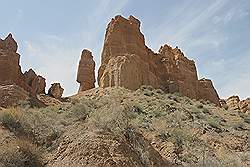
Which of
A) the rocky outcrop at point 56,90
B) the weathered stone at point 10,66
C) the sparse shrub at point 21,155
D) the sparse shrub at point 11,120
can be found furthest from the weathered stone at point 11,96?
the rocky outcrop at point 56,90

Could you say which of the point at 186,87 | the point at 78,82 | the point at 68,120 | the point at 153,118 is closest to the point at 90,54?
the point at 78,82

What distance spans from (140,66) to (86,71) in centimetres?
1320

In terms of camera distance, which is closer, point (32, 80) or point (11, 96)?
point (11, 96)

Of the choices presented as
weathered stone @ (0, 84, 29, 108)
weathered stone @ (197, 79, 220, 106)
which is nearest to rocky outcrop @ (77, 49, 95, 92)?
A: weathered stone @ (197, 79, 220, 106)

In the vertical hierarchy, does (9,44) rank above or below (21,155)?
above

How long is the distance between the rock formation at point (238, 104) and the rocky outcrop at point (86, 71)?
19195 mm

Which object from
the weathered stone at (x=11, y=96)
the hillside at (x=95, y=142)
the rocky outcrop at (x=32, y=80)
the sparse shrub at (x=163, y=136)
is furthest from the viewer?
the rocky outcrop at (x=32, y=80)

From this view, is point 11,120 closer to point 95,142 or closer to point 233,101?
point 95,142

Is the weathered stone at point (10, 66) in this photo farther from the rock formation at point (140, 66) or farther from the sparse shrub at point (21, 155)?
the sparse shrub at point (21, 155)

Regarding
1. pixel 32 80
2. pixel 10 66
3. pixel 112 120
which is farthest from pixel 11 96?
pixel 32 80

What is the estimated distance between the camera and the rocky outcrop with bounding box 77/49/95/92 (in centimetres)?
5169

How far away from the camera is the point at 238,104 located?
6228 centimetres

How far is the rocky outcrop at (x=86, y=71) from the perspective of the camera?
5169cm

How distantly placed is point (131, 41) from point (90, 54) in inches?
435
